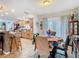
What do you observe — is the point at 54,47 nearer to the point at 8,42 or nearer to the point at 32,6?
the point at 32,6

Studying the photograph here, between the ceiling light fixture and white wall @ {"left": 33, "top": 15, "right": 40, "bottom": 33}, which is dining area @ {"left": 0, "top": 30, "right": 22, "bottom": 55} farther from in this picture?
the ceiling light fixture

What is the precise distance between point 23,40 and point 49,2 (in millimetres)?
1913

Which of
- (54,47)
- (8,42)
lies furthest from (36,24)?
(8,42)

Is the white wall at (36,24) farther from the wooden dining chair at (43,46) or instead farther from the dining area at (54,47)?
the wooden dining chair at (43,46)

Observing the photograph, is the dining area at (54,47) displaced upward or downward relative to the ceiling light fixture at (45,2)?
downward

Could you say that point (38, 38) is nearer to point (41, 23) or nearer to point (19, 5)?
point (41, 23)

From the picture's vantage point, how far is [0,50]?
17.9 feet

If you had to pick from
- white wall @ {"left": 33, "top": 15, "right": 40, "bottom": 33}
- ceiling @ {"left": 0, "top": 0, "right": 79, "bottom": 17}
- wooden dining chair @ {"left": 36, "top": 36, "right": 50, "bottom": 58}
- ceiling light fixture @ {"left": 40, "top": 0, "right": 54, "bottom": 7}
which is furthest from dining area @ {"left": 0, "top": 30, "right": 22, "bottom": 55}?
ceiling light fixture @ {"left": 40, "top": 0, "right": 54, "bottom": 7}

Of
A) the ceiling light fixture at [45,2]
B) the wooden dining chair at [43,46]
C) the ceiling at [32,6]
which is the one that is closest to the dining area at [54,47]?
the wooden dining chair at [43,46]

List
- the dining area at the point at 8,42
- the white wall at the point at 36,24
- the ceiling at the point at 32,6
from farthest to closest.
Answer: the dining area at the point at 8,42
the white wall at the point at 36,24
the ceiling at the point at 32,6

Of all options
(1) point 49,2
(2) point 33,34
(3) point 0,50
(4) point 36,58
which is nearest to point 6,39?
(3) point 0,50

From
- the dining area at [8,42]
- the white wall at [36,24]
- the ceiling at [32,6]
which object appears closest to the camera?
the ceiling at [32,6]

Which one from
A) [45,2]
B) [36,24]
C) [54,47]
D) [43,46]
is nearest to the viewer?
[43,46]

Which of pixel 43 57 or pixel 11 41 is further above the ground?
pixel 11 41
